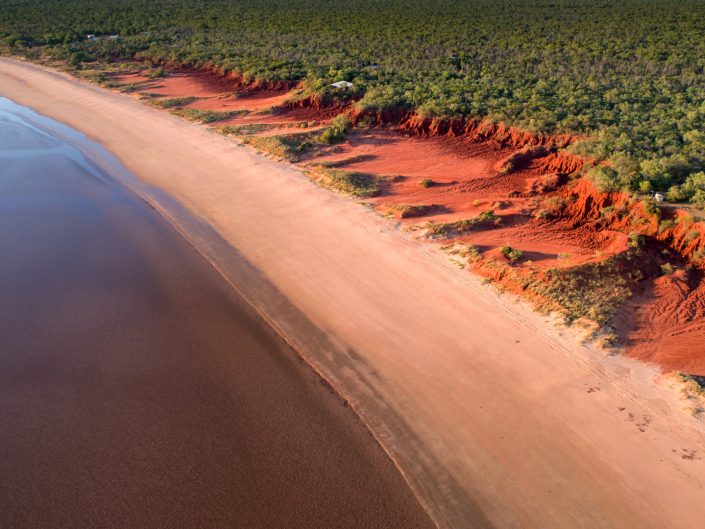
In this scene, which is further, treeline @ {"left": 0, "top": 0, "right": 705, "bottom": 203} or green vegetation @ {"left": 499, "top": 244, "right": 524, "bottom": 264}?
treeline @ {"left": 0, "top": 0, "right": 705, "bottom": 203}

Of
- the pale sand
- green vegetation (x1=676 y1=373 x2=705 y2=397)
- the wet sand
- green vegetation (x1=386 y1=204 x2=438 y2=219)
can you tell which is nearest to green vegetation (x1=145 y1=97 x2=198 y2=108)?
the pale sand

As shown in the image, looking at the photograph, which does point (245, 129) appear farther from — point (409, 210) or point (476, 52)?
point (476, 52)

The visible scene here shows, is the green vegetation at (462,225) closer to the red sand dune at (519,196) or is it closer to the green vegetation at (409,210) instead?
the red sand dune at (519,196)

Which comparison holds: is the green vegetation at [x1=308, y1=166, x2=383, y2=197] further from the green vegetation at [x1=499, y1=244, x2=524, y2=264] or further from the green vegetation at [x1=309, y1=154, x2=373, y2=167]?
the green vegetation at [x1=499, y1=244, x2=524, y2=264]

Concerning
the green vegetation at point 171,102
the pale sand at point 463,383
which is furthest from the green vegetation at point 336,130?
the green vegetation at point 171,102

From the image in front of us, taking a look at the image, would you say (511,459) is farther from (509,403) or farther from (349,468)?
(349,468)

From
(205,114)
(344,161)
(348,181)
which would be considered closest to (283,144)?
(344,161)

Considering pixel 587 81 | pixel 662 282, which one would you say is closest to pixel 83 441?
pixel 662 282
